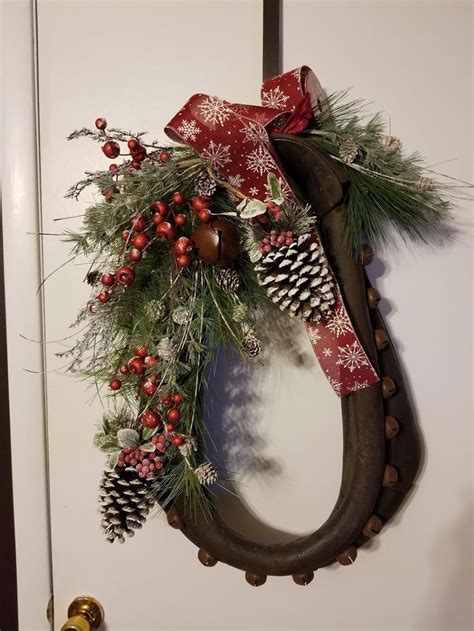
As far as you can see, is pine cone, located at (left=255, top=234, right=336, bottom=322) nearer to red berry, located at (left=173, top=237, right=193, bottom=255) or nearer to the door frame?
red berry, located at (left=173, top=237, right=193, bottom=255)

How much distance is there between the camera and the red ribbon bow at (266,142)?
50cm

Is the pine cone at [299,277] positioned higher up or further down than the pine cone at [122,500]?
higher up

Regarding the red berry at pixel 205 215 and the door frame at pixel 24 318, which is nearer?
the red berry at pixel 205 215

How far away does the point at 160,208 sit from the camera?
48 cm

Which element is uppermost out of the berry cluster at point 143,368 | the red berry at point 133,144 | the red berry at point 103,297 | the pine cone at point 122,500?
the red berry at point 133,144

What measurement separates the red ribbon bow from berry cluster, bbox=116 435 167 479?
239mm

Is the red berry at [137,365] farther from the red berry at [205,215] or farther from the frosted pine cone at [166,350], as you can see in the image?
the red berry at [205,215]

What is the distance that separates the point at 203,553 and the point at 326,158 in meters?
0.58

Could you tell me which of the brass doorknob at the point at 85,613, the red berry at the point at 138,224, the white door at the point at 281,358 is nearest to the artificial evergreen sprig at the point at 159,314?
the red berry at the point at 138,224

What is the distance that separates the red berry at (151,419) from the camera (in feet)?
1.66

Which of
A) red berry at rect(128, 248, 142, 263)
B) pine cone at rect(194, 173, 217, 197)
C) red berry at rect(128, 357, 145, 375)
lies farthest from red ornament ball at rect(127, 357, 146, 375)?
pine cone at rect(194, 173, 217, 197)

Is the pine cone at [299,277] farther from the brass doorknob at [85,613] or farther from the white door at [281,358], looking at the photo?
the brass doorknob at [85,613]

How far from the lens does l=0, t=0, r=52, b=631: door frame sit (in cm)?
64

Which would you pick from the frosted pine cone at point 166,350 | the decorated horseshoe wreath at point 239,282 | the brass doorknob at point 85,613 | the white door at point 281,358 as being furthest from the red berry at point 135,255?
the brass doorknob at point 85,613
